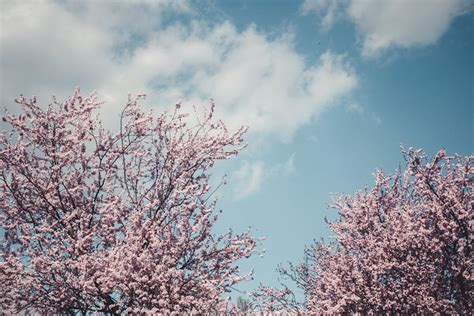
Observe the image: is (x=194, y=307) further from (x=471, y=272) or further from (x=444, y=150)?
(x=444, y=150)

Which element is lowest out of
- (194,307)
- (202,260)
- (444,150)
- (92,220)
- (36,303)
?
(194,307)

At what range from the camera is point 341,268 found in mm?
13352

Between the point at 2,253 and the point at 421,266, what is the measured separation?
1256 centimetres

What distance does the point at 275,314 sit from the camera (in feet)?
53.9

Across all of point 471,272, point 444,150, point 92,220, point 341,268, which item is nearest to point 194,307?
point 92,220

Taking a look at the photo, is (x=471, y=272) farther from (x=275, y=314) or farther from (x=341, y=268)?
(x=275, y=314)

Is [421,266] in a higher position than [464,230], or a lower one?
lower

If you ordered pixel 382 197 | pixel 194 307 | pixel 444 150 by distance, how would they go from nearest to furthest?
pixel 194 307 < pixel 444 150 < pixel 382 197

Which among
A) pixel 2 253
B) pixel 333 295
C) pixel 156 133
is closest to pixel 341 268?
pixel 333 295

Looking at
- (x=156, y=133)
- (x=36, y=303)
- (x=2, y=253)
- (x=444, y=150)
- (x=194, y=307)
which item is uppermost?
(x=156, y=133)

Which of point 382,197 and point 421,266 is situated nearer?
point 421,266

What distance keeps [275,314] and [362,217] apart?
247 inches

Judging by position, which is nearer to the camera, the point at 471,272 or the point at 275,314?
the point at 471,272

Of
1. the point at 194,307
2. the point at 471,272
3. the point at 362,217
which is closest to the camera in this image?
the point at 194,307
